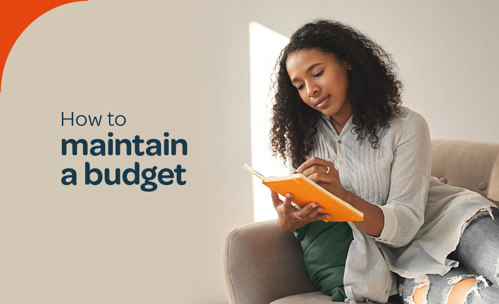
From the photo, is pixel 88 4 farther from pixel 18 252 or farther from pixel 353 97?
pixel 353 97

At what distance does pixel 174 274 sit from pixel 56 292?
1.81ft

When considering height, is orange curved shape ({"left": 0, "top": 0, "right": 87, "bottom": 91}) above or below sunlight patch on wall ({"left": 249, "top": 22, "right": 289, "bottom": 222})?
above

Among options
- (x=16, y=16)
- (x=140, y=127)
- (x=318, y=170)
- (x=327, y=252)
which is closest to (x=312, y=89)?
(x=318, y=170)

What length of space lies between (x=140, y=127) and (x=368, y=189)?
4.76 ft

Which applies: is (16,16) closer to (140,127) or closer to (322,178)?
(140,127)

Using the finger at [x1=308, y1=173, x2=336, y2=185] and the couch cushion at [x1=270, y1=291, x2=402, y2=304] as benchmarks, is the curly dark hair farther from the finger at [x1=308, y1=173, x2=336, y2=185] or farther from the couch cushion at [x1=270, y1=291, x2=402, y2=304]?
the couch cushion at [x1=270, y1=291, x2=402, y2=304]

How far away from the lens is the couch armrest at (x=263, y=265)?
5.20ft

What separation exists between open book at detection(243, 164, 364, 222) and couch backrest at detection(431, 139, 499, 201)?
25.0 inches

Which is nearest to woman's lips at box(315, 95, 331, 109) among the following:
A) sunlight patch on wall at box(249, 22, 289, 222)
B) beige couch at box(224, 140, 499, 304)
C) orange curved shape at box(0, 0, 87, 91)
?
beige couch at box(224, 140, 499, 304)

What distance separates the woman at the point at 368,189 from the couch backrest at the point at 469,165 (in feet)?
0.76

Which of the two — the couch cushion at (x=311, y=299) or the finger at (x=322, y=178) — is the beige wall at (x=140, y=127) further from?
the finger at (x=322, y=178)

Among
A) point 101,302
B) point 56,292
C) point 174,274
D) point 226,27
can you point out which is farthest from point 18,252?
point 226,27

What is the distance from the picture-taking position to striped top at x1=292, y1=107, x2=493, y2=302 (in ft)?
4.90

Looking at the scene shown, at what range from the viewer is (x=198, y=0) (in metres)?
2.81
